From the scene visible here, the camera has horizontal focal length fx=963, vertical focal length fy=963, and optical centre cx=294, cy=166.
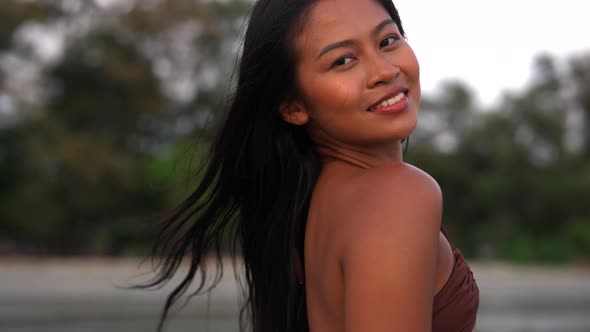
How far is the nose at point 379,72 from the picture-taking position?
1502 millimetres

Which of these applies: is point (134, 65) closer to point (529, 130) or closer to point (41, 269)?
point (41, 269)

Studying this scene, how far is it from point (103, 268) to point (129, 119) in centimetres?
490

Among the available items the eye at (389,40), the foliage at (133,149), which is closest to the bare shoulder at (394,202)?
the eye at (389,40)

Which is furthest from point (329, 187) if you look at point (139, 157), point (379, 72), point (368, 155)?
point (139, 157)

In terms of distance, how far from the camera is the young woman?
51.0 inches

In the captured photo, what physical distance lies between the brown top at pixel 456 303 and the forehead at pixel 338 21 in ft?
1.30

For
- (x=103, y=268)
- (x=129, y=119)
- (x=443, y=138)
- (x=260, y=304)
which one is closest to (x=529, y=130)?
(x=443, y=138)

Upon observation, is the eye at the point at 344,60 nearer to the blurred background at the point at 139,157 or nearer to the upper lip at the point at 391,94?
the upper lip at the point at 391,94

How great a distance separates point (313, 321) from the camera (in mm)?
1496

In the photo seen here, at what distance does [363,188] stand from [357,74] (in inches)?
8.2

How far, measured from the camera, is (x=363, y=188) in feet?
4.59

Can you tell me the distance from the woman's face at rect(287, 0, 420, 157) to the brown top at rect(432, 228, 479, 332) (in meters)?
0.24

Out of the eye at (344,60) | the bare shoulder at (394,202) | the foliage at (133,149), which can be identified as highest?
the foliage at (133,149)

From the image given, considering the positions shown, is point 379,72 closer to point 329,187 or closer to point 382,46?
point 382,46
